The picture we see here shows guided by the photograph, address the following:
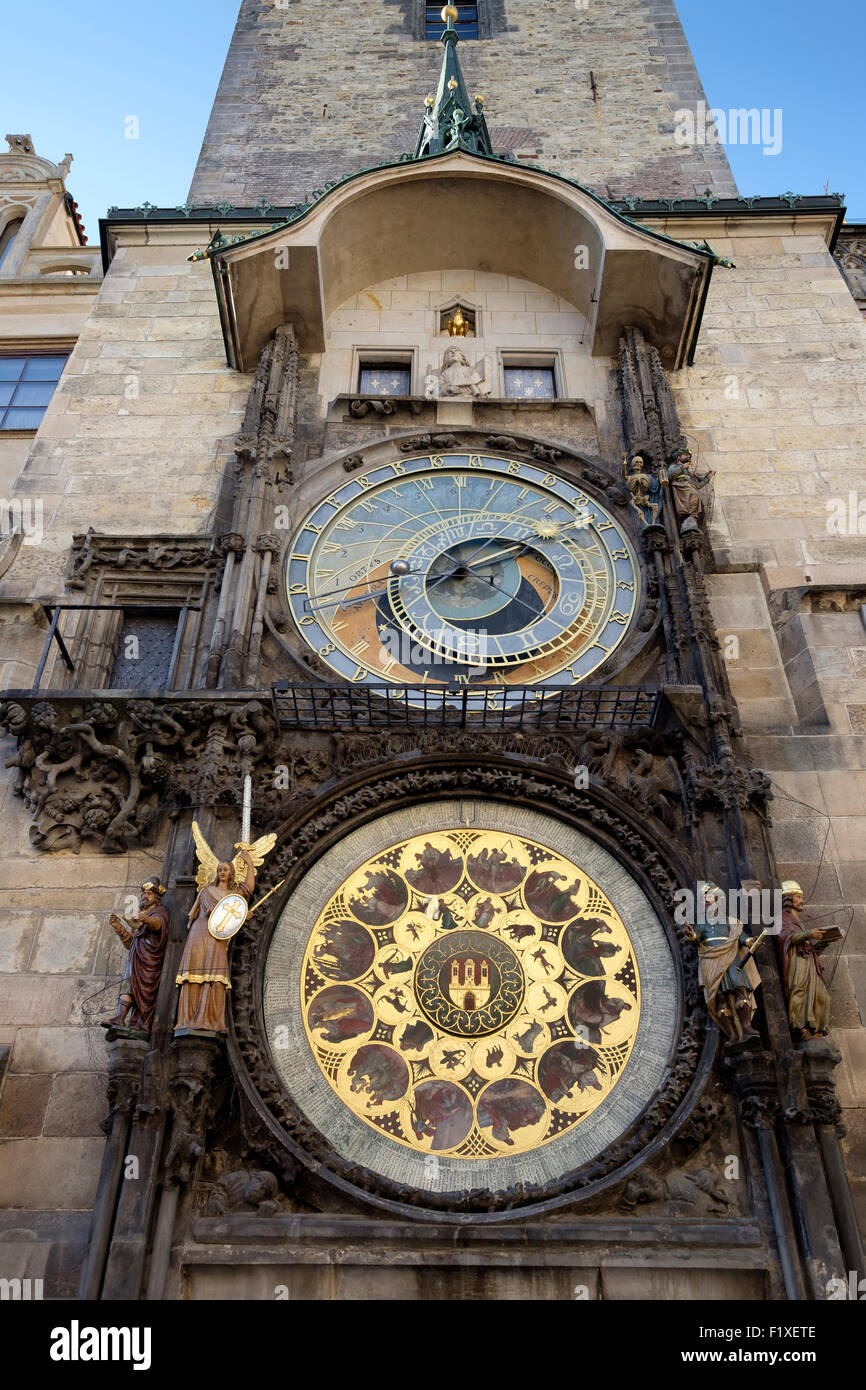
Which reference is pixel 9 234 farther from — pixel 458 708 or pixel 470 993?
pixel 470 993

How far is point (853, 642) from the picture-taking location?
10.0 m

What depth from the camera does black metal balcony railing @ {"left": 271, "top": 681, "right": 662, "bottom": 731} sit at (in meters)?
8.83

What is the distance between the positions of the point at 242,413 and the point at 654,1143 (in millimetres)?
7925

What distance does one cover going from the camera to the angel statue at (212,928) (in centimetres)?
720

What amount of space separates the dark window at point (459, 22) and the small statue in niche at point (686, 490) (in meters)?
12.8

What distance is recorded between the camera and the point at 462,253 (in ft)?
43.0

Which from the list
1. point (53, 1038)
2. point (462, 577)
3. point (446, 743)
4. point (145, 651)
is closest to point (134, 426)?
point (145, 651)

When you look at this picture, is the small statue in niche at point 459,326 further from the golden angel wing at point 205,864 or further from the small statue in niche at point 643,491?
the golden angel wing at point 205,864

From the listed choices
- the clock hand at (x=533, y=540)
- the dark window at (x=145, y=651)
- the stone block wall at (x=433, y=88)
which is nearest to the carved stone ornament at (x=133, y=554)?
the dark window at (x=145, y=651)

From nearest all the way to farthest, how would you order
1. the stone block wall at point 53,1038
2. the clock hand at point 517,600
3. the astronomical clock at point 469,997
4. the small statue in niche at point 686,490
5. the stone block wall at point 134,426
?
the stone block wall at point 53,1038 → the astronomical clock at point 469,997 → the clock hand at point 517,600 → the small statue in niche at point 686,490 → the stone block wall at point 134,426

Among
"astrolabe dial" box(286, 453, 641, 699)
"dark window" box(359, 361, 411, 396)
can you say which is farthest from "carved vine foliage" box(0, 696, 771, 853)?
"dark window" box(359, 361, 411, 396)

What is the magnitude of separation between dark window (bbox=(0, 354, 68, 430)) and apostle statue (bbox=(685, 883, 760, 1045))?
28.8ft

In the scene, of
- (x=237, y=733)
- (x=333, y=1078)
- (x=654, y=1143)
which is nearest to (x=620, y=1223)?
(x=654, y=1143)

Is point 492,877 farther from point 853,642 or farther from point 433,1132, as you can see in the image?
point 853,642
